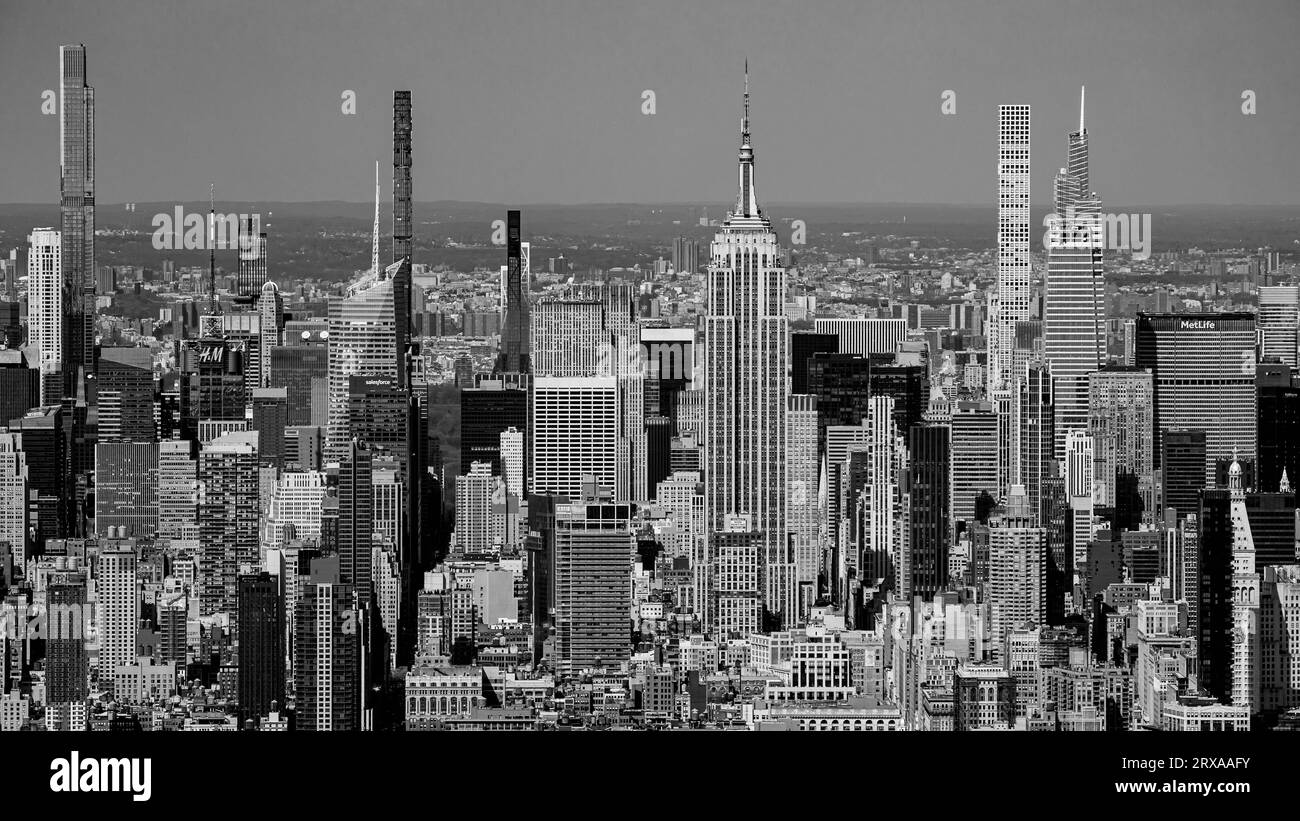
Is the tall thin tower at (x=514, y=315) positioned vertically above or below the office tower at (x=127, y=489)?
above

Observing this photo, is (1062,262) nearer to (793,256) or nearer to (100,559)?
(793,256)

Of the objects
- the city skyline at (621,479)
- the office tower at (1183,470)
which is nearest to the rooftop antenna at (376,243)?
the city skyline at (621,479)

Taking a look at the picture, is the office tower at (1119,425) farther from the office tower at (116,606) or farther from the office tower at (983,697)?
the office tower at (116,606)

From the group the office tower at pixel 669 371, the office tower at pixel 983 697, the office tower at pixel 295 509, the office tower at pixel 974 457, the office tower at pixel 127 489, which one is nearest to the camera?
the office tower at pixel 983 697

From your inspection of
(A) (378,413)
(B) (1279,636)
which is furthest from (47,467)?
(B) (1279,636)

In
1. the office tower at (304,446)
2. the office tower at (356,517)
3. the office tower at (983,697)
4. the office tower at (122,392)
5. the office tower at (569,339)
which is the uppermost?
the office tower at (569,339)

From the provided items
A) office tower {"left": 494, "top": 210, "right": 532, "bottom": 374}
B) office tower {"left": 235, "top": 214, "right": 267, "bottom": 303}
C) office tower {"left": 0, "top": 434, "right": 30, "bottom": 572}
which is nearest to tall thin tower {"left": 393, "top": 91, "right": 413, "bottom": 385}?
office tower {"left": 494, "top": 210, "right": 532, "bottom": 374}

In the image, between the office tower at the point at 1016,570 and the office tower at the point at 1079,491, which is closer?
the office tower at the point at 1016,570
